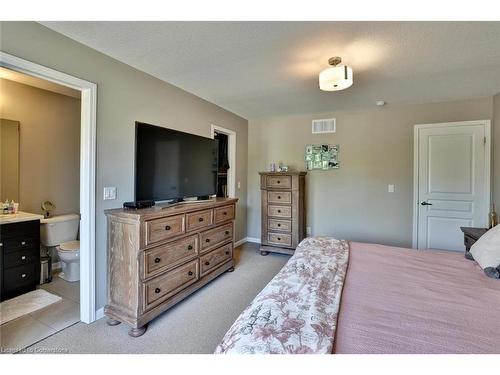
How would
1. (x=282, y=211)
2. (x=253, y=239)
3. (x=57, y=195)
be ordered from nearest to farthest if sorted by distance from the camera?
(x=57, y=195)
(x=282, y=211)
(x=253, y=239)

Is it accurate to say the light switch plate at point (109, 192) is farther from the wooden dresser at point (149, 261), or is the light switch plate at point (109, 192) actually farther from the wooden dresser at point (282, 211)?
the wooden dresser at point (282, 211)

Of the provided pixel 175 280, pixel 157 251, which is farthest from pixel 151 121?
pixel 175 280

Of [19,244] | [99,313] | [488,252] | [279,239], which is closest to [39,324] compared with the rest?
[99,313]

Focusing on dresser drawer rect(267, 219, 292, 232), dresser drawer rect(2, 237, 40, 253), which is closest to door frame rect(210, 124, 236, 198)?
dresser drawer rect(267, 219, 292, 232)

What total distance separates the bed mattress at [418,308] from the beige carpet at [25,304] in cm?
272

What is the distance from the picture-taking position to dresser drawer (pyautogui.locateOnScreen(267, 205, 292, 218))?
379 centimetres

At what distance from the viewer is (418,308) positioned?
3.71ft

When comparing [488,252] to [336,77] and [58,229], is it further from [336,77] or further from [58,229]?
[58,229]

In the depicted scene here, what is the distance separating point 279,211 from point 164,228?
214 cm

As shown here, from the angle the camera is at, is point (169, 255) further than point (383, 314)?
Yes

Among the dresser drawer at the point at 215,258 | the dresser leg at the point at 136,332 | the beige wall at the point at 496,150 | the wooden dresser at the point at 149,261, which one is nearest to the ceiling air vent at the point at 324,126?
the beige wall at the point at 496,150

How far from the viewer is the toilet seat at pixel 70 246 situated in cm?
278

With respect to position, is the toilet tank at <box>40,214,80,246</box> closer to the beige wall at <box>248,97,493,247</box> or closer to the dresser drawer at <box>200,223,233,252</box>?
the dresser drawer at <box>200,223,233,252</box>

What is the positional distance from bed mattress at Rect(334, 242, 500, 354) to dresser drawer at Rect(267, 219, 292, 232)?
6.70ft
